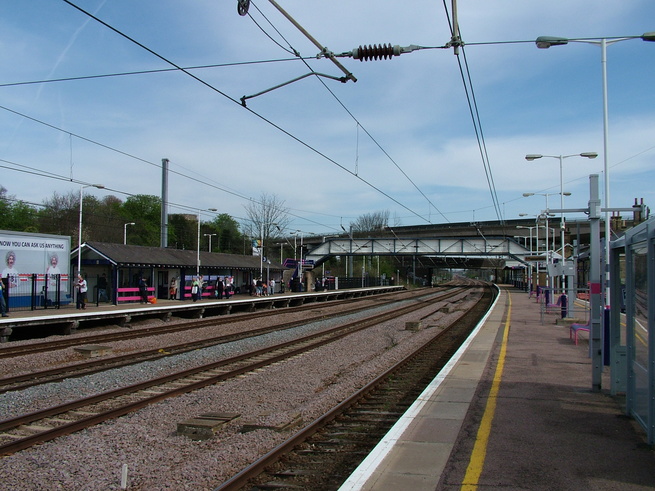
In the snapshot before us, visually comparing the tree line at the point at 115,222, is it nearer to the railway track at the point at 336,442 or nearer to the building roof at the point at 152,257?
the building roof at the point at 152,257

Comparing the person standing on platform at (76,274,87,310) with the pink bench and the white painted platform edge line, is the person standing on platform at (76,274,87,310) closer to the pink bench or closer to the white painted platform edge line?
the pink bench

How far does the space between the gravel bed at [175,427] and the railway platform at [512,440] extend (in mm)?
1742

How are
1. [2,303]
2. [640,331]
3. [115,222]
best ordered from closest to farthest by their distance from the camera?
[640,331]
[2,303]
[115,222]

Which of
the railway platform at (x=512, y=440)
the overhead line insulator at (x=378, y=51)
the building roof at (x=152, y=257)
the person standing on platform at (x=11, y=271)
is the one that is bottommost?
the railway platform at (x=512, y=440)

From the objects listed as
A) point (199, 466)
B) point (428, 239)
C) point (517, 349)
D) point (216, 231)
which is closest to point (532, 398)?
point (199, 466)

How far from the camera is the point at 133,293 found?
101 feet

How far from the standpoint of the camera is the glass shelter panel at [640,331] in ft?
20.4

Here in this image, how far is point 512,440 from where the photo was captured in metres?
6.28

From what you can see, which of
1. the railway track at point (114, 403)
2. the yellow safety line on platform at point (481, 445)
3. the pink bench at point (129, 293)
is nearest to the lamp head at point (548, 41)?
the yellow safety line on platform at point (481, 445)

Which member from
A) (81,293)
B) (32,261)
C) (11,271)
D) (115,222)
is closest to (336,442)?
(81,293)

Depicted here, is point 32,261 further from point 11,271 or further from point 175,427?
point 175,427

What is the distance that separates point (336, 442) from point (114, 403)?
14.0 feet

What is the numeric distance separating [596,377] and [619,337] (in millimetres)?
941

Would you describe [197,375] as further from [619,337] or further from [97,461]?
[619,337]
